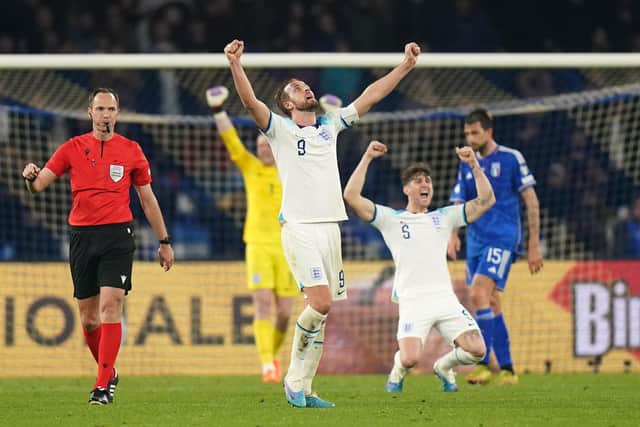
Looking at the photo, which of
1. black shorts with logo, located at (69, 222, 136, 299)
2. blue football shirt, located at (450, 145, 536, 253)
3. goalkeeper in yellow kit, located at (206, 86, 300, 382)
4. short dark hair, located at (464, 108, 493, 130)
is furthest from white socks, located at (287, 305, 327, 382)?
goalkeeper in yellow kit, located at (206, 86, 300, 382)

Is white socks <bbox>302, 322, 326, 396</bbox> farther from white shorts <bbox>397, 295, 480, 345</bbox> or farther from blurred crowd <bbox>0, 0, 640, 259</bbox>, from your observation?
blurred crowd <bbox>0, 0, 640, 259</bbox>

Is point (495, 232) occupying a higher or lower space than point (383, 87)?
lower

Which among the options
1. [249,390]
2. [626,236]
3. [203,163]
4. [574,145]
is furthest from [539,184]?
[249,390]

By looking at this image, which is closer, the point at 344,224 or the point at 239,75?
the point at 239,75

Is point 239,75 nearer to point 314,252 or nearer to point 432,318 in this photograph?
point 314,252

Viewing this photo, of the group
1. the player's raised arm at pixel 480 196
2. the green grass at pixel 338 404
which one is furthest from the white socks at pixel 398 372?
the player's raised arm at pixel 480 196

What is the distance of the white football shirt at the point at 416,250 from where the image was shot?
10523mm

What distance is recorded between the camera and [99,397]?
9.23 m

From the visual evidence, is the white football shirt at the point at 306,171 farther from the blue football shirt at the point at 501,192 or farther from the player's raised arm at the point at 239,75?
the blue football shirt at the point at 501,192

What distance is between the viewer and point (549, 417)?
8.34 meters

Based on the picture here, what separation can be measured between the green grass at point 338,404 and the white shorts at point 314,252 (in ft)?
2.85

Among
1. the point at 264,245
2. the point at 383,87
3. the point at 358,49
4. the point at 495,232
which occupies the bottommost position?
the point at 264,245

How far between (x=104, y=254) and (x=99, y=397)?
0.98 metres

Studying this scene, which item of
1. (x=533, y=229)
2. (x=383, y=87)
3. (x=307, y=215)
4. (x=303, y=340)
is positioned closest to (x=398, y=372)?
(x=303, y=340)
